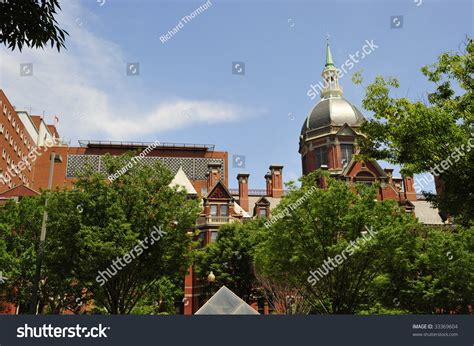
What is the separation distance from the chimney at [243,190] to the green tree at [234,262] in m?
14.5

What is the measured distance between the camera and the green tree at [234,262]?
4000 cm

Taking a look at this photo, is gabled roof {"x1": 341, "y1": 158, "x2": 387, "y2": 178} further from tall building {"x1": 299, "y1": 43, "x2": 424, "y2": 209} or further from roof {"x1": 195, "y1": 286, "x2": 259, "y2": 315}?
roof {"x1": 195, "y1": 286, "x2": 259, "y2": 315}

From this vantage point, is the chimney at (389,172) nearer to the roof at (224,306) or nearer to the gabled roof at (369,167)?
the gabled roof at (369,167)

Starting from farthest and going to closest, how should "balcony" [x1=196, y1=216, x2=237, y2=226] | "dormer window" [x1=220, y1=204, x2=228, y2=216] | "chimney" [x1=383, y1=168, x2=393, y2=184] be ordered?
"chimney" [x1=383, y1=168, x2=393, y2=184] → "dormer window" [x1=220, y1=204, x2=228, y2=216] → "balcony" [x1=196, y1=216, x2=237, y2=226]

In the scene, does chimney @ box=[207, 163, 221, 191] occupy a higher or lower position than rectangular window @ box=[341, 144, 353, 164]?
lower

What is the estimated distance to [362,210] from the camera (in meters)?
21.9

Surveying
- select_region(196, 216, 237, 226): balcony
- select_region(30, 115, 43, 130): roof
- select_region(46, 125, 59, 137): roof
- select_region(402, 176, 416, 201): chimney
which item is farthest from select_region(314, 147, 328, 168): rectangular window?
select_region(46, 125, 59, 137): roof

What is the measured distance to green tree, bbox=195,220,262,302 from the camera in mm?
40000

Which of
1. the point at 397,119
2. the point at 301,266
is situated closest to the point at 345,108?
the point at 301,266

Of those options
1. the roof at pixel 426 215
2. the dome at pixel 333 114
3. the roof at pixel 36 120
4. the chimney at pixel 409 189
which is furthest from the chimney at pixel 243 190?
the roof at pixel 36 120

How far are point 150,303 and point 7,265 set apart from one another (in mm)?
12005

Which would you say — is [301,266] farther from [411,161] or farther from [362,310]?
[362,310]

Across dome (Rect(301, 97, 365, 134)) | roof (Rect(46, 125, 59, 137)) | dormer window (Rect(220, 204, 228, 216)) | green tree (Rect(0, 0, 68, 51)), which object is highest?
roof (Rect(46, 125, 59, 137))

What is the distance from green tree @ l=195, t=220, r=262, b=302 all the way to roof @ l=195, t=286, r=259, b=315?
839 inches
